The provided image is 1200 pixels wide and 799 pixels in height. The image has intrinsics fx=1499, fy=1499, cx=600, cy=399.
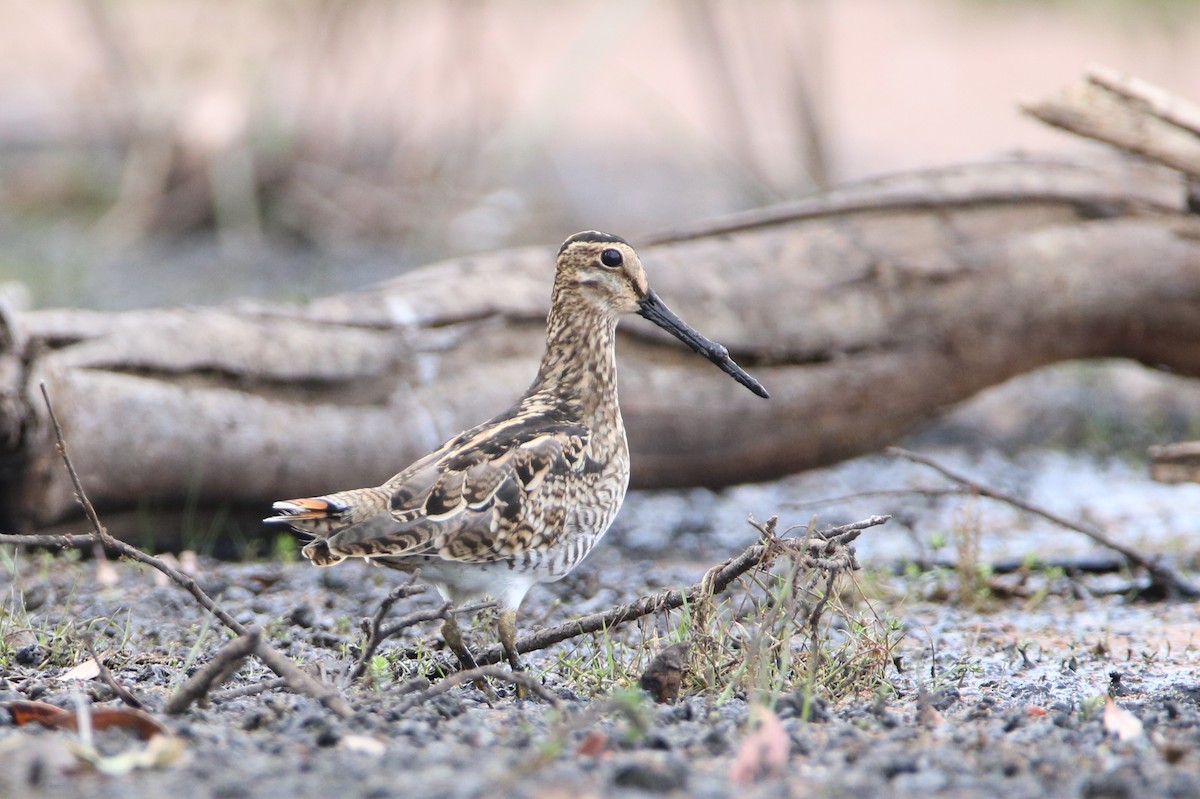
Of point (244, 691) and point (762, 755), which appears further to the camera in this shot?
point (244, 691)

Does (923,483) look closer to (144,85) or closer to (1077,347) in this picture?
(1077,347)

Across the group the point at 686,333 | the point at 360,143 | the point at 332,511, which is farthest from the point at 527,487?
the point at 360,143

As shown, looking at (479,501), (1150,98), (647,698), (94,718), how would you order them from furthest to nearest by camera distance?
1. (1150,98)
2. (479,501)
3. (647,698)
4. (94,718)

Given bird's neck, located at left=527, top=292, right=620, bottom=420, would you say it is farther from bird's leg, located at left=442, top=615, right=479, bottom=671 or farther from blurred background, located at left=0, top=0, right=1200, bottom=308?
blurred background, located at left=0, top=0, right=1200, bottom=308

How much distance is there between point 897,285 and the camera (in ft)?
24.0

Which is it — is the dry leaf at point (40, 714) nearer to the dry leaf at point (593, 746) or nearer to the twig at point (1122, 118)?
the dry leaf at point (593, 746)

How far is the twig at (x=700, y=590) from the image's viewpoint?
4.21 metres

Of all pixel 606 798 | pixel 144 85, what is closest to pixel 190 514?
Answer: pixel 606 798

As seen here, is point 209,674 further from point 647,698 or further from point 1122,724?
point 1122,724

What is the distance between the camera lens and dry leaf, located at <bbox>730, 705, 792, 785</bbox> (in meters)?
3.26

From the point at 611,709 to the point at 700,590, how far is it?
72cm

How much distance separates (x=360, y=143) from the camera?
12.6 meters

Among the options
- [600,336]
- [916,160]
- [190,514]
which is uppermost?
[916,160]

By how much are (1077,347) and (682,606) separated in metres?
3.92
